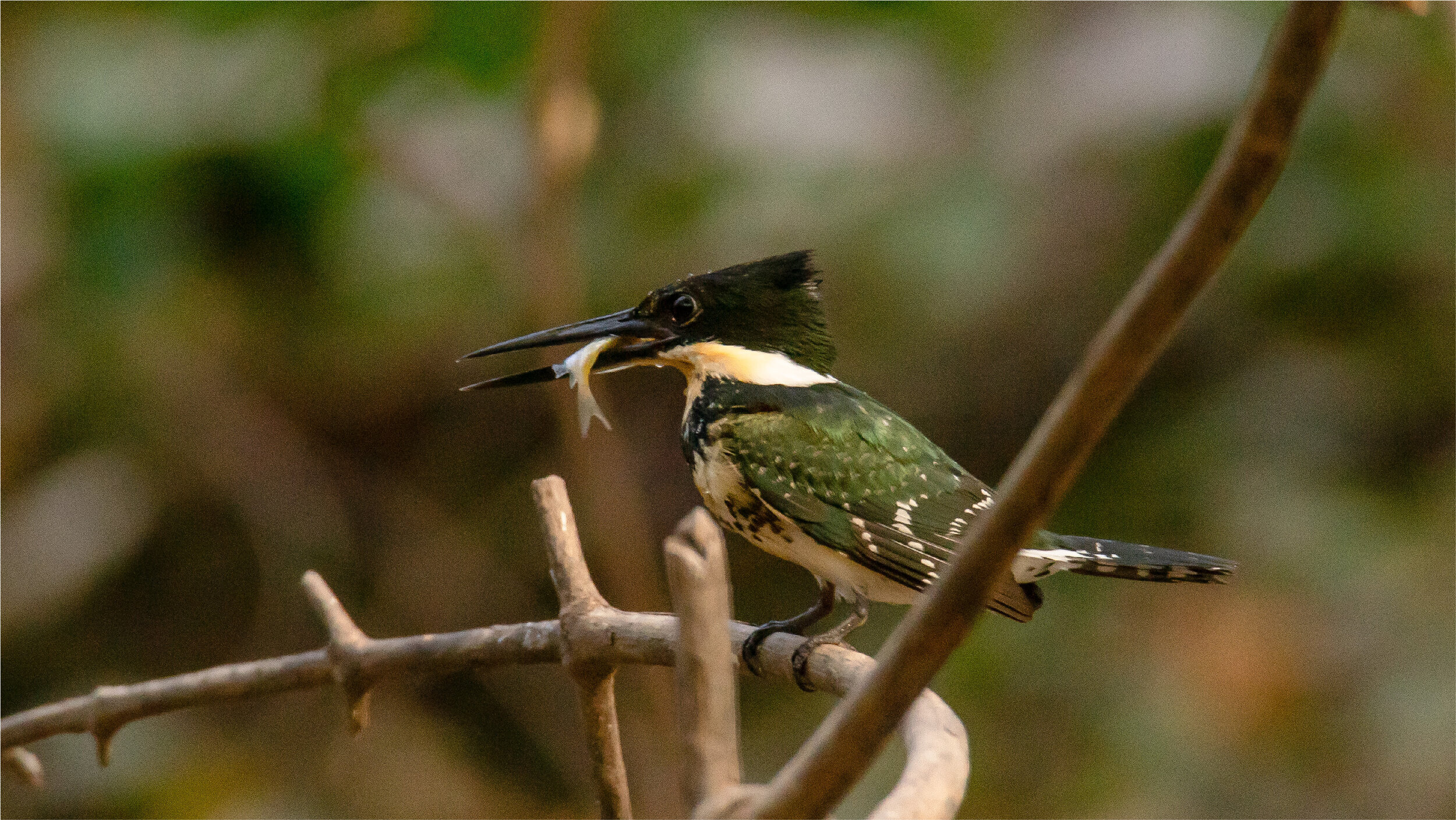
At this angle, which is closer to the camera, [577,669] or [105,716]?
[577,669]

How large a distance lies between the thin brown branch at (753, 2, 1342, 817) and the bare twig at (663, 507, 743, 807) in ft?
0.11

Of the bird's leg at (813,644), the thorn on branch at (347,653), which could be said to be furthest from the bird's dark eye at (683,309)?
the thorn on branch at (347,653)

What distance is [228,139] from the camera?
8.46ft

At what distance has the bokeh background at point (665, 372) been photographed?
253 cm

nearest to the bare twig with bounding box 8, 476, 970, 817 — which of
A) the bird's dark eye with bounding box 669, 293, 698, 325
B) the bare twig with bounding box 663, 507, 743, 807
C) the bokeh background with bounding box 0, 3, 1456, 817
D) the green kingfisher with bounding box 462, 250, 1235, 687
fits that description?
the bare twig with bounding box 663, 507, 743, 807

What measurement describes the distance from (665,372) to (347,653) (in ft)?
5.73

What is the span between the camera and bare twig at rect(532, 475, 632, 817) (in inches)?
39.6

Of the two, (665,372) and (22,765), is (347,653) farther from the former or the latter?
(665,372)

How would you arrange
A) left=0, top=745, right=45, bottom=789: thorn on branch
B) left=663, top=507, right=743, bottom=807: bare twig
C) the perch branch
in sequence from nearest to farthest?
left=663, top=507, right=743, bottom=807: bare twig < the perch branch < left=0, top=745, right=45, bottom=789: thorn on branch

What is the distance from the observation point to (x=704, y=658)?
565 millimetres

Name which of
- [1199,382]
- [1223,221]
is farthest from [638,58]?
[1223,221]

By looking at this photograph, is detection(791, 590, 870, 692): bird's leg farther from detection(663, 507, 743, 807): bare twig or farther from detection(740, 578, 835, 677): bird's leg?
detection(663, 507, 743, 807): bare twig

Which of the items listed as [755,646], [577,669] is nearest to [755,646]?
[755,646]

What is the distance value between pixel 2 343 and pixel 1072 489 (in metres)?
2.39
